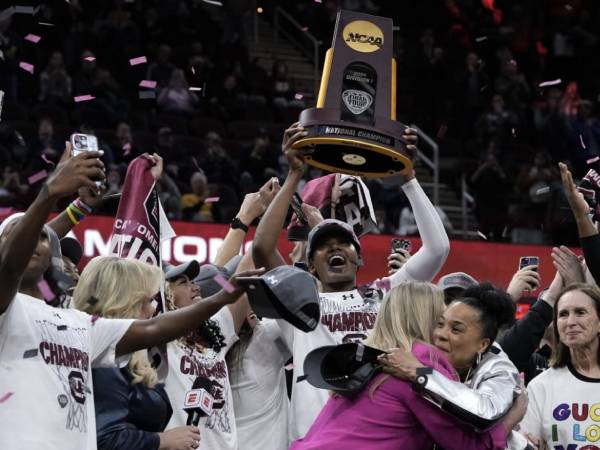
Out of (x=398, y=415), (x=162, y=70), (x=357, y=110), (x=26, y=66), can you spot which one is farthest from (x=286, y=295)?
(x=162, y=70)

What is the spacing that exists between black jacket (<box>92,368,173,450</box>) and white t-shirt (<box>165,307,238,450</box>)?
0.42 m

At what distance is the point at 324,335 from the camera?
15.0 ft

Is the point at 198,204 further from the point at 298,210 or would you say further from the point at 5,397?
the point at 5,397

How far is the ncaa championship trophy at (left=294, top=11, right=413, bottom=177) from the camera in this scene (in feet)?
14.5

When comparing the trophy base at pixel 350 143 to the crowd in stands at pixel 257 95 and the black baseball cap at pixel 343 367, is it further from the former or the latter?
the crowd in stands at pixel 257 95

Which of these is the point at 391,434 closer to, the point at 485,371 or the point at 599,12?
the point at 485,371

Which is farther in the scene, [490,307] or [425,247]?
[425,247]

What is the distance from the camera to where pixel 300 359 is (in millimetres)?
4539

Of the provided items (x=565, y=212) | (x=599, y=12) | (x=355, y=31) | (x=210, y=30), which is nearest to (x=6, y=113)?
(x=210, y=30)

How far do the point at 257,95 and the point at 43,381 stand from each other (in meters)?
9.37

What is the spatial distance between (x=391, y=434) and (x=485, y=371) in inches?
19.0

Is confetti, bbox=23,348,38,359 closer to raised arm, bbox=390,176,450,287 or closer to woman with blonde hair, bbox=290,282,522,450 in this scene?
woman with blonde hair, bbox=290,282,522,450

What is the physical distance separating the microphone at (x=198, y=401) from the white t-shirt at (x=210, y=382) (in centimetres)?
2

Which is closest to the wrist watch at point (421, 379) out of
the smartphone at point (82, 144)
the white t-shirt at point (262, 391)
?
the smartphone at point (82, 144)
